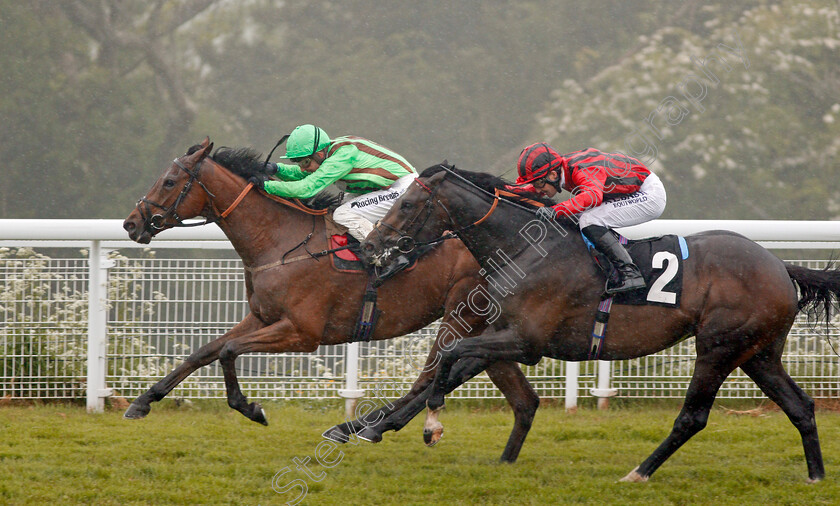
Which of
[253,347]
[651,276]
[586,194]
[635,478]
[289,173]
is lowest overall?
[635,478]

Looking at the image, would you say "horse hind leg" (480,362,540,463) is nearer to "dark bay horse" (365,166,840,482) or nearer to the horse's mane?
"dark bay horse" (365,166,840,482)

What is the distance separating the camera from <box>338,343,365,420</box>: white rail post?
19.8 feet

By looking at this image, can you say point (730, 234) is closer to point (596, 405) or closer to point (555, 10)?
point (596, 405)

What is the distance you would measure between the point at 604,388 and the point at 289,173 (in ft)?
8.68

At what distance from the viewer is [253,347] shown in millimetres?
4691

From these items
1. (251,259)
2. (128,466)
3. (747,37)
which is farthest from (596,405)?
(747,37)

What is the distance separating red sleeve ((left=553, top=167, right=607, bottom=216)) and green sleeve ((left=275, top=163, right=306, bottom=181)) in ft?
5.24

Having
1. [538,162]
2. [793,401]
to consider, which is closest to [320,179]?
[538,162]

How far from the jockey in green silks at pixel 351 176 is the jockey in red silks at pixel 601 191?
2.53 ft

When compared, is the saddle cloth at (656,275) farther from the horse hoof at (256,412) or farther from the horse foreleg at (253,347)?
the horse hoof at (256,412)

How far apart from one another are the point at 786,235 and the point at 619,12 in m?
13.9

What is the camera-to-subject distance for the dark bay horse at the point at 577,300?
4.40 meters

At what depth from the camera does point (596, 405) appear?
6.36 metres

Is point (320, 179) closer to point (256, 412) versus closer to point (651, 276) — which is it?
point (256, 412)
